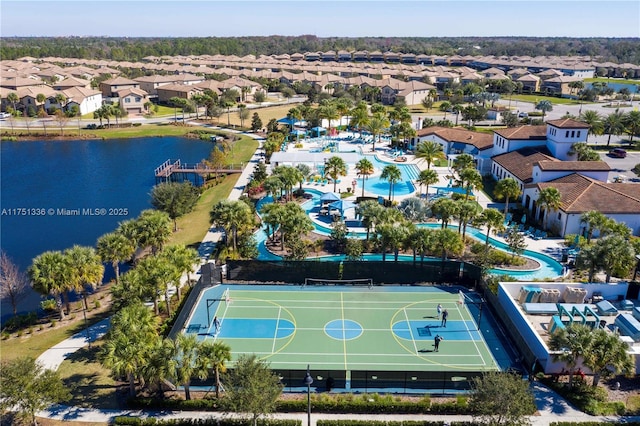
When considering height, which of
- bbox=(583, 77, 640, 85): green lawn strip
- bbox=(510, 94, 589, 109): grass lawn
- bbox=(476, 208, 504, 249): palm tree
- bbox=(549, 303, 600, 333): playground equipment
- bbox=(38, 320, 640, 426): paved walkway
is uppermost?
bbox=(583, 77, 640, 85): green lawn strip

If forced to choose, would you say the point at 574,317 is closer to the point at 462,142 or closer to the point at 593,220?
the point at 593,220

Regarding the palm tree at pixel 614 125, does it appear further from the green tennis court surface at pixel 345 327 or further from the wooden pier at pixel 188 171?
the green tennis court surface at pixel 345 327

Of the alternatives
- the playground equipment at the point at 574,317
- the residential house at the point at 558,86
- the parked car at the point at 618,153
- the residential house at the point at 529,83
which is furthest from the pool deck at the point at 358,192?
the residential house at the point at 529,83

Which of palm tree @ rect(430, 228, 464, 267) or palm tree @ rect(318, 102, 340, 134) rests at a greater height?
palm tree @ rect(318, 102, 340, 134)

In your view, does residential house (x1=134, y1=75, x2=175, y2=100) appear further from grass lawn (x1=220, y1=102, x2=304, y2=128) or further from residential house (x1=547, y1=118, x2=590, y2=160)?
residential house (x1=547, y1=118, x2=590, y2=160)

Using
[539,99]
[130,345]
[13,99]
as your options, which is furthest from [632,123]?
[13,99]

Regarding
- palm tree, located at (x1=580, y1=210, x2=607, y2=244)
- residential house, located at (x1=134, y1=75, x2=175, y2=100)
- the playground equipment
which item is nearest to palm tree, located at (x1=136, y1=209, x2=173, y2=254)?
the playground equipment
